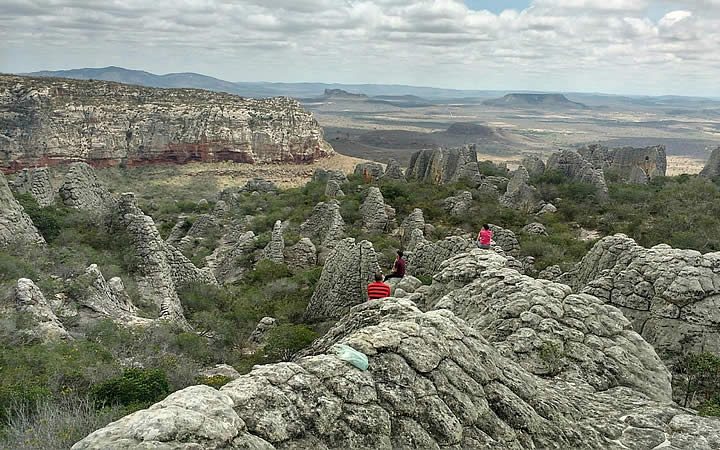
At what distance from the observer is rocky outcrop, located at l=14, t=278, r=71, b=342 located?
29.7 ft

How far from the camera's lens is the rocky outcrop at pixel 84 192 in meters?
20.0

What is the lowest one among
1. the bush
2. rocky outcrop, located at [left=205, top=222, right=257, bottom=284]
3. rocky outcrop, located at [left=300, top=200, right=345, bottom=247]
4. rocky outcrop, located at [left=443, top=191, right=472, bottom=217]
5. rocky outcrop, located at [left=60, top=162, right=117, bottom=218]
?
rocky outcrop, located at [left=205, top=222, right=257, bottom=284]

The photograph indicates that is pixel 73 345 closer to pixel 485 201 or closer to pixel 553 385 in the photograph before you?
pixel 553 385

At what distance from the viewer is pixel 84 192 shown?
20.8 metres

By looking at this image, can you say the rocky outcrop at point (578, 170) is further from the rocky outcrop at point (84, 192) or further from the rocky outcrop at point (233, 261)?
the rocky outcrop at point (84, 192)

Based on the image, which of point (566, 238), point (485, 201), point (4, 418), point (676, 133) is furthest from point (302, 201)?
point (676, 133)

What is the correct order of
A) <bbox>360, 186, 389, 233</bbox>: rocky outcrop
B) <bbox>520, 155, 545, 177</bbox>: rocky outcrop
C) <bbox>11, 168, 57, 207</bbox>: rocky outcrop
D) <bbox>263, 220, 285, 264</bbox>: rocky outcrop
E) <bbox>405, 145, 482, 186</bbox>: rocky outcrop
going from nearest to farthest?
<bbox>11, 168, 57, 207</bbox>: rocky outcrop
<bbox>263, 220, 285, 264</bbox>: rocky outcrop
<bbox>360, 186, 389, 233</bbox>: rocky outcrop
<bbox>405, 145, 482, 186</bbox>: rocky outcrop
<bbox>520, 155, 545, 177</bbox>: rocky outcrop

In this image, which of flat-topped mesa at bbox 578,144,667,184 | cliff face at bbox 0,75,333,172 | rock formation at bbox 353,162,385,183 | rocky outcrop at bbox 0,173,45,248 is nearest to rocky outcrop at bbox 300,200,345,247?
rocky outcrop at bbox 0,173,45,248

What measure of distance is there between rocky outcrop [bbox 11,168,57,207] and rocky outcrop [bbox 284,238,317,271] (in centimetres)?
934

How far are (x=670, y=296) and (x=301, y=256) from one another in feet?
Result: 46.4

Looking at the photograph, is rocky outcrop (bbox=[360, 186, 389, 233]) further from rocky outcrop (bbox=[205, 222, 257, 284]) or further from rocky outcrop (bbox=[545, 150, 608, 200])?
rocky outcrop (bbox=[545, 150, 608, 200])

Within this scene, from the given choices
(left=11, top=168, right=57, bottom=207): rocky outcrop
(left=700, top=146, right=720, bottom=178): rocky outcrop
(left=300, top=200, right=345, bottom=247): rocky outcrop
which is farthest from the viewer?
(left=700, top=146, right=720, bottom=178): rocky outcrop

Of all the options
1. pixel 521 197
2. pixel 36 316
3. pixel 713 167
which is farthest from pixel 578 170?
pixel 36 316

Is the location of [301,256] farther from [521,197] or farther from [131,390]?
[131,390]
